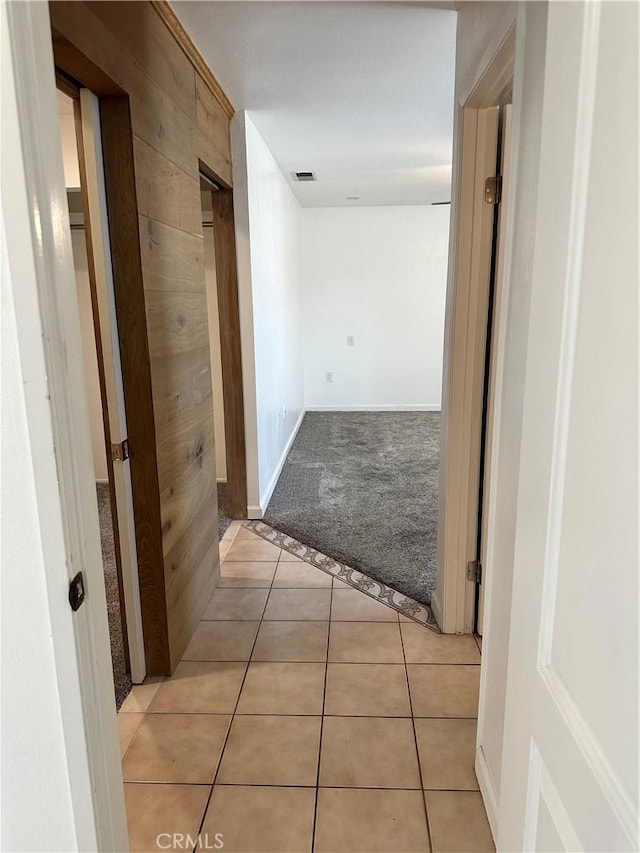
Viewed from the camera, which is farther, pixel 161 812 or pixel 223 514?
pixel 223 514

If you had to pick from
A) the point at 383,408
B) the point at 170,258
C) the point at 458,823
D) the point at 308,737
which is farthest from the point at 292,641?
the point at 383,408

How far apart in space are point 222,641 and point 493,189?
2.00 metres

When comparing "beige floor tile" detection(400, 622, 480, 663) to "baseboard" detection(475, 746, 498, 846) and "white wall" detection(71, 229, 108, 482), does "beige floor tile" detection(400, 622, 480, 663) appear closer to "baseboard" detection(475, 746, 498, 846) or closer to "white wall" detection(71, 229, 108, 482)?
"baseboard" detection(475, 746, 498, 846)

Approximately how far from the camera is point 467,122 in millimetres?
1939

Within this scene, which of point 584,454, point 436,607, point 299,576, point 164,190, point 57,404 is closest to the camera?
point 584,454

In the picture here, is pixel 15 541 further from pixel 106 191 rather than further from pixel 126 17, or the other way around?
pixel 126 17

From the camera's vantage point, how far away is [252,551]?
319 cm

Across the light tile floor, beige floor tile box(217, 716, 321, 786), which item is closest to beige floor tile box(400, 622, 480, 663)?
the light tile floor

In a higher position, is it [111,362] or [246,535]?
[111,362]

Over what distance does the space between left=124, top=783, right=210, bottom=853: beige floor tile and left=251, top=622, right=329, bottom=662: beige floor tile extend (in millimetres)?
646

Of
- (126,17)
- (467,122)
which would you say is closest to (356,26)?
(467,122)

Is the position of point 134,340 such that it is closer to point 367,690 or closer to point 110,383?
point 110,383

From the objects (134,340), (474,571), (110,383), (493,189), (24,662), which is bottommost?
(474,571)

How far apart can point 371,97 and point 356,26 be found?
0.77 m
